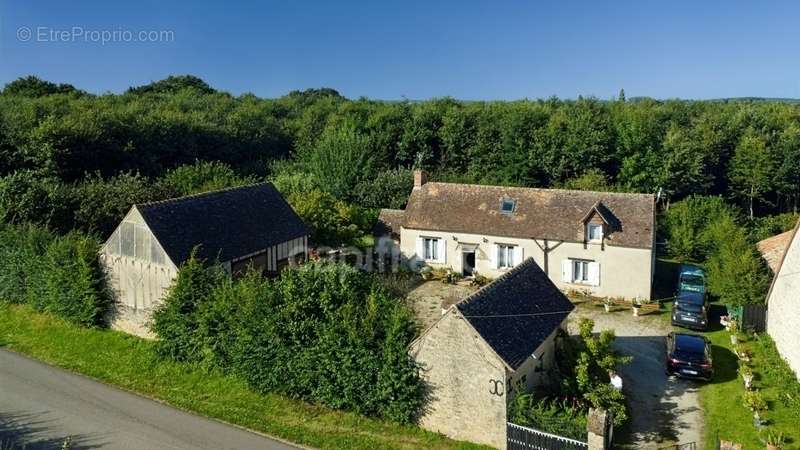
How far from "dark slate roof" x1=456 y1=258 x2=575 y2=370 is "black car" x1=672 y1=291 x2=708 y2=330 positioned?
28.8 feet

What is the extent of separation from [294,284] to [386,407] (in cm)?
478

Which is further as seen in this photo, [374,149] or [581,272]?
[374,149]

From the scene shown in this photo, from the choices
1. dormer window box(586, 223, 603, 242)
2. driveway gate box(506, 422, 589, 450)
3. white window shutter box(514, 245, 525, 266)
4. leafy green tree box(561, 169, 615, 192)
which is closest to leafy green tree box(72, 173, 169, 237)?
white window shutter box(514, 245, 525, 266)

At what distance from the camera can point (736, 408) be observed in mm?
18078

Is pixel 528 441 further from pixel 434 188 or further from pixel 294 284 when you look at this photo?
pixel 434 188

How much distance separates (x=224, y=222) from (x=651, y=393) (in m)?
18.9

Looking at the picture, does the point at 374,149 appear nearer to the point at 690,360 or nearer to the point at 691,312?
the point at 691,312

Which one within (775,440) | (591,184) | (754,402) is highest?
(591,184)

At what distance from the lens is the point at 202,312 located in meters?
19.9

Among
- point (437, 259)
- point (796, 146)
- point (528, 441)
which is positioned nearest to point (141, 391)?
point (528, 441)

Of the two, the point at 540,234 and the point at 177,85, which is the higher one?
the point at 177,85

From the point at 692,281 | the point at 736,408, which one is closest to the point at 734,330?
the point at 692,281

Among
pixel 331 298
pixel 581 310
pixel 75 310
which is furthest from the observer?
pixel 581 310

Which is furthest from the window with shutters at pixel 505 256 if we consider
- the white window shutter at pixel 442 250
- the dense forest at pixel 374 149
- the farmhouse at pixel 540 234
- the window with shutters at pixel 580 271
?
the dense forest at pixel 374 149
